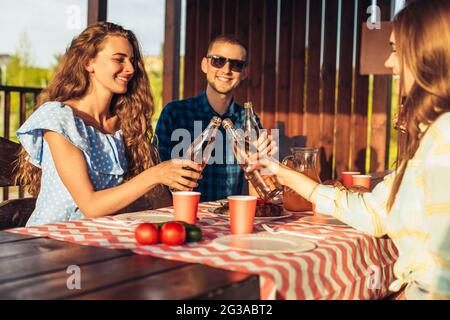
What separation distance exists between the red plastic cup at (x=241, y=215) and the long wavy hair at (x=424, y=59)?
393mm

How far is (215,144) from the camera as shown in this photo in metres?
3.48

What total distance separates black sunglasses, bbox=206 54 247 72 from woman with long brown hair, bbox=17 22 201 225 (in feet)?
2.01

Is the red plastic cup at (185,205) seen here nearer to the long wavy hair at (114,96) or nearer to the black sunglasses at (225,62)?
the long wavy hair at (114,96)

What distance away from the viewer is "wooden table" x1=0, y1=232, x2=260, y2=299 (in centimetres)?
108

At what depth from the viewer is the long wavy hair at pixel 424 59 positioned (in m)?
1.49

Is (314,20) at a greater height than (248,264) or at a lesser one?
greater

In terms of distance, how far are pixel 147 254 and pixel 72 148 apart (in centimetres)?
103

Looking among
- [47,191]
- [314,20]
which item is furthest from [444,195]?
[314,20]

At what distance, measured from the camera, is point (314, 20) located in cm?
562

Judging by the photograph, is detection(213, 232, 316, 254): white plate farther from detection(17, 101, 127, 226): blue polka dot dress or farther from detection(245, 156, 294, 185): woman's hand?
detection(17, 101, 127, 226): blue polka dot dress
